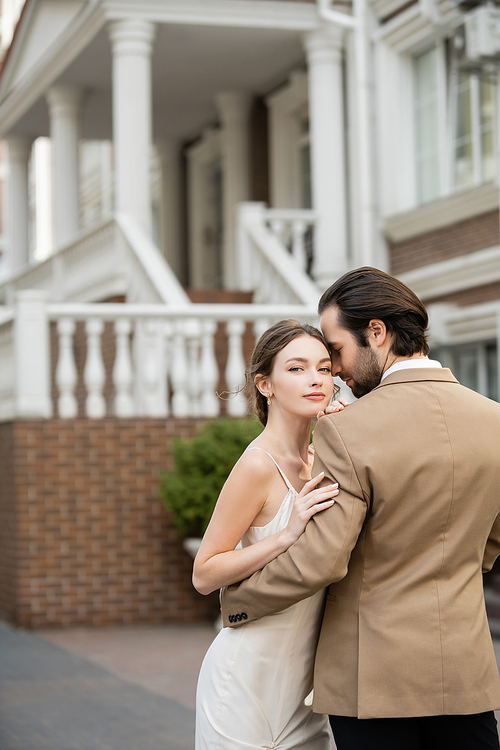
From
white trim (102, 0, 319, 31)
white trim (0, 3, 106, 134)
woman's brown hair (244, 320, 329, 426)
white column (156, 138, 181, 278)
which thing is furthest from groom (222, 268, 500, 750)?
white column (156, 138, 181, 278)

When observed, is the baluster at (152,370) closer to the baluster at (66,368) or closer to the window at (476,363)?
the baluster at (66,368)

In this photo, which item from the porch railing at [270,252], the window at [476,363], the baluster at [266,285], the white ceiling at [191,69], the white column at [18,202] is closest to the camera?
the window at [476,363]

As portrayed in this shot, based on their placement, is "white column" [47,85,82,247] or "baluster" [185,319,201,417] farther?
"white column" [47,85,82,247]

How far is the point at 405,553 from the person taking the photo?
221 centimetres

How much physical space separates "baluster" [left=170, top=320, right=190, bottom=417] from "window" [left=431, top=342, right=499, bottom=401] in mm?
2956

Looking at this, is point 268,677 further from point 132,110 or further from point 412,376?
point 132,110

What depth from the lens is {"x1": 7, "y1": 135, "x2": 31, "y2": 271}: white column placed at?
15889 millimetres

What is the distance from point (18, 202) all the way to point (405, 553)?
1454cm

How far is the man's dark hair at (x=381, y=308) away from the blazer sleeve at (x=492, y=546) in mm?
454

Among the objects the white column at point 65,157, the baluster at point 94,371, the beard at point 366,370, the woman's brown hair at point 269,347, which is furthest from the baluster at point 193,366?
the beard at point 366,370

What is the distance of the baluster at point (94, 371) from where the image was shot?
8625mm

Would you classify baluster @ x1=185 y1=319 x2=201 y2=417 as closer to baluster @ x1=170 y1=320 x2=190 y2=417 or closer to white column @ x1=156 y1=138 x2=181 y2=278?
baluster @ x1=170 y1=320 x2=190 y2=417

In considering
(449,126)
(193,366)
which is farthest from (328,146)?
(193,366)

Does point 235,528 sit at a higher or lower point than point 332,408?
lower
